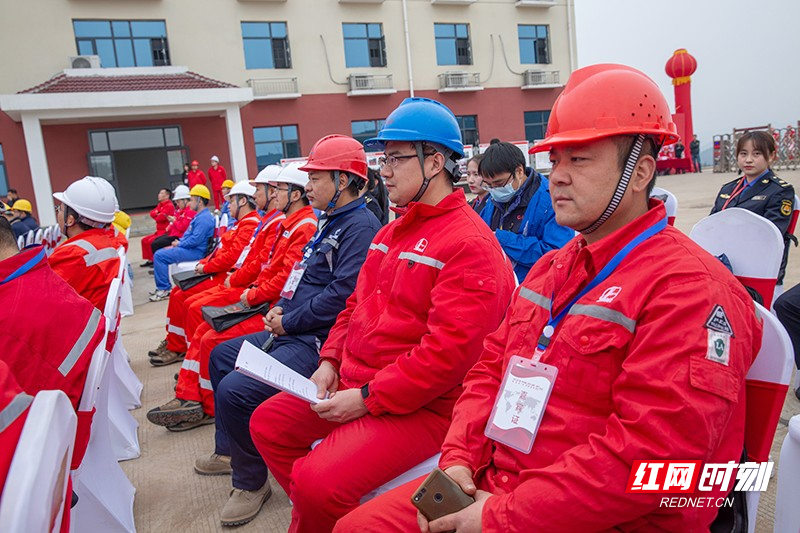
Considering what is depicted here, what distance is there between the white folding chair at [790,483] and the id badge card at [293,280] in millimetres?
2576

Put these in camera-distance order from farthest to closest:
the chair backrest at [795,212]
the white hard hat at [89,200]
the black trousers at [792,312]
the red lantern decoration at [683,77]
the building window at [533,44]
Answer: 1. the red lantern decoration at [683,77]
2. the building window at [533,44]
3. the chair backrest at [795,212]
4. the white hard hat at [89,200]
5. the black trousers at [792,312]

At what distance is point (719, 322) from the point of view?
1.27m

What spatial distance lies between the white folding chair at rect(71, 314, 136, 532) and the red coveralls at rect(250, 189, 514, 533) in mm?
838

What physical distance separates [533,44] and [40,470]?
27.4 metres

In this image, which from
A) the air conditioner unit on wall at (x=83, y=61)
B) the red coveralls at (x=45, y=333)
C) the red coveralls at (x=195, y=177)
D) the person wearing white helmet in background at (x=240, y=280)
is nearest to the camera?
the red coveralls at (x=45, y=333)

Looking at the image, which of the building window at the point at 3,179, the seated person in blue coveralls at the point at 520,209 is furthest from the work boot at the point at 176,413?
the building window at the point at 3,179

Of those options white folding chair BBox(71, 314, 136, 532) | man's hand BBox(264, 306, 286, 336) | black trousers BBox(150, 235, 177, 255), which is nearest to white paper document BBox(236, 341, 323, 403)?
white folding chair BBox(71, 314, 136, 532)

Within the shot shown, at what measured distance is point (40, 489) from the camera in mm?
1082

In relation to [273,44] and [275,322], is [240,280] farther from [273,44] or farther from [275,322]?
[273,44]

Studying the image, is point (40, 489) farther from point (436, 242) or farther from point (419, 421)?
point (436, 242)

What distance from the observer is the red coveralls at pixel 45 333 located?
1.98 meters

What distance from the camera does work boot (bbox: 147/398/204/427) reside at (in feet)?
12.6

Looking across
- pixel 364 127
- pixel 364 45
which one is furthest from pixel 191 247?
pixel 364 45

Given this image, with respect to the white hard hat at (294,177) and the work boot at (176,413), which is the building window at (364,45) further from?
the work boot at (176,413)
